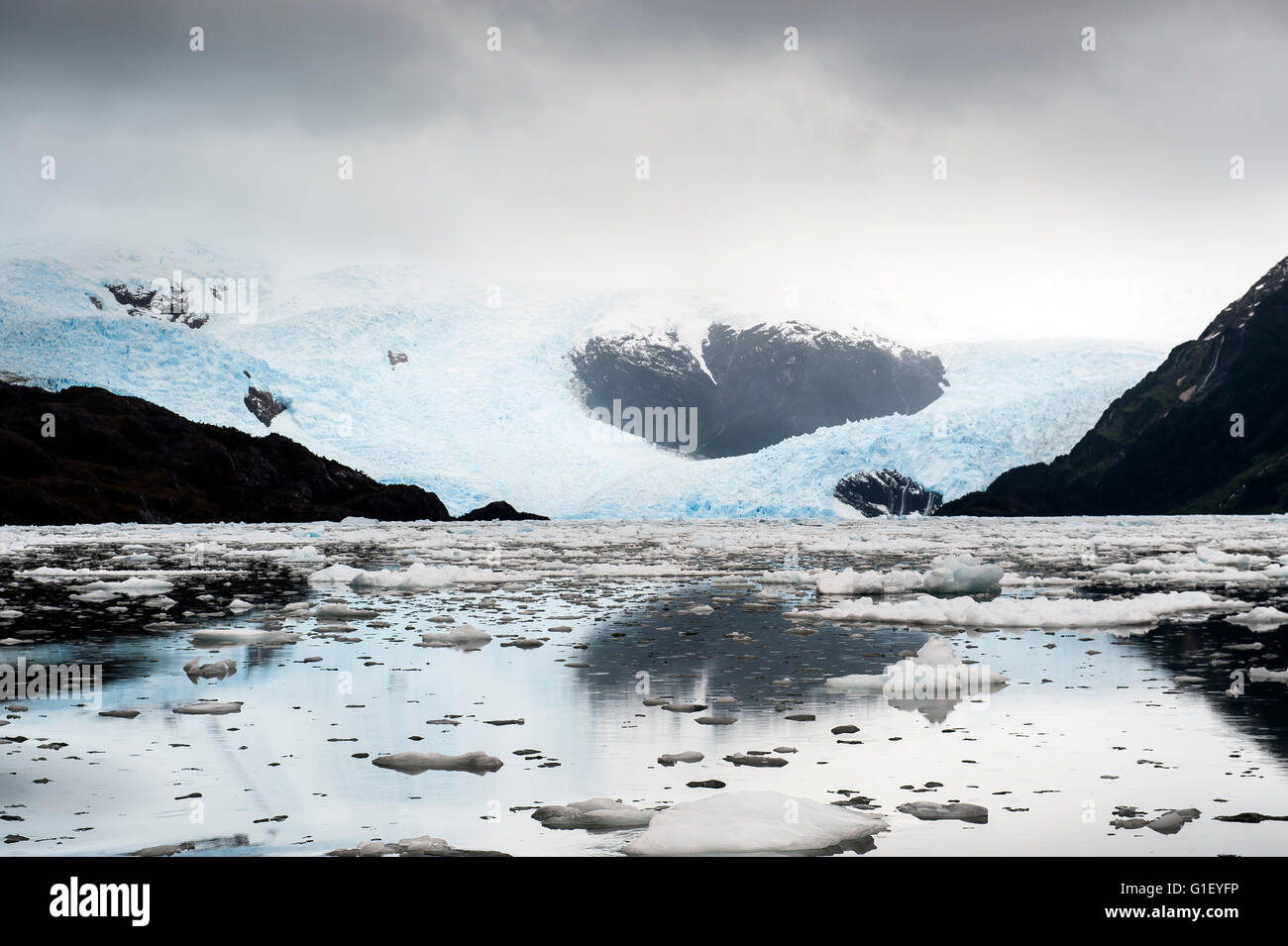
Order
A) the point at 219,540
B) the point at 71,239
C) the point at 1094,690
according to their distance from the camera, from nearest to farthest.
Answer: the point at 1094,690 < the point at 219,540 < the point at 71,239

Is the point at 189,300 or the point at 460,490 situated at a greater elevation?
the point at 189,300

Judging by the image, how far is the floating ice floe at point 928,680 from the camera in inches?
375

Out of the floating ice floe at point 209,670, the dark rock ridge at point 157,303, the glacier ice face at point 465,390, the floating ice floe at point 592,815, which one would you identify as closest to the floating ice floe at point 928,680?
the floating ice floe at point 592,815

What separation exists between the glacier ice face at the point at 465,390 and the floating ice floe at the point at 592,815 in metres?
66.1

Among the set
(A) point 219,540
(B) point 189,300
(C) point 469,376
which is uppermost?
(B) point 189,300

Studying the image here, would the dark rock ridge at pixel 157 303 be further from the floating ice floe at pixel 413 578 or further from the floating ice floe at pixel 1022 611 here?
the floating ice floe at pixel 1022 611

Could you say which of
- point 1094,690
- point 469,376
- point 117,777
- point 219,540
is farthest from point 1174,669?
point 469,376

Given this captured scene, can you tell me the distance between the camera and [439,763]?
6.88m
